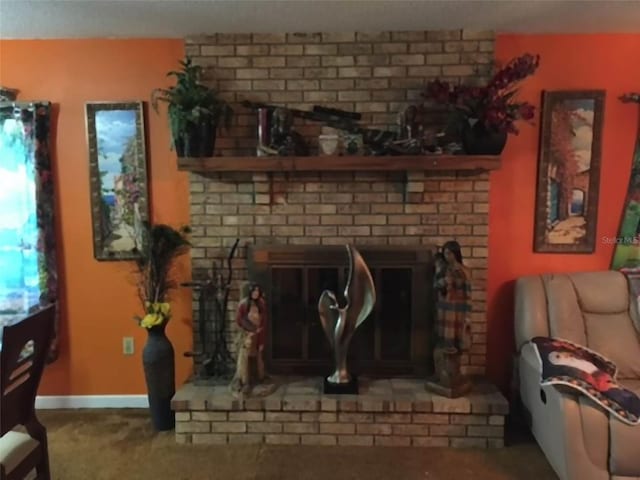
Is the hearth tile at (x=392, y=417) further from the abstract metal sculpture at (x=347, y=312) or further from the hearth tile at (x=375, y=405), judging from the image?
the abstract metal sculpture at (x=347, y=312)

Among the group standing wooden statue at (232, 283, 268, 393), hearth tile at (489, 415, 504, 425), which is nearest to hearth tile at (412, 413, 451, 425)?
hearth tile at (489, 415, 504, 425)

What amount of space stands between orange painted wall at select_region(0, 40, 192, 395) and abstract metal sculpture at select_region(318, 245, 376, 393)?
0.96 meters

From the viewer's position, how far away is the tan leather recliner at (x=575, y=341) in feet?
6.79

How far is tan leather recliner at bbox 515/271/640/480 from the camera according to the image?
2068mm

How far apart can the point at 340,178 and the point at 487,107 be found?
0.89 metres

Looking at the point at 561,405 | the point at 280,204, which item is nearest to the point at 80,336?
the point at 280,204

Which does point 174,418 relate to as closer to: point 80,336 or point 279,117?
point 80,336

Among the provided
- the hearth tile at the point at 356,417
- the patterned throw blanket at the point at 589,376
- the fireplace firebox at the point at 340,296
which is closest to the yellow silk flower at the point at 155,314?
the fireplace firebox at the point at 340,296

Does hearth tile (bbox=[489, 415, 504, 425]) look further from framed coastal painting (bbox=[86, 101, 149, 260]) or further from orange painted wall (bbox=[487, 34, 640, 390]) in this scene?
framed coastal painting (bbox=[86, 101, 149, 260])

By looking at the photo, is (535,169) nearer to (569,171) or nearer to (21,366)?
(569,171)

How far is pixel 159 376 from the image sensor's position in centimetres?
278

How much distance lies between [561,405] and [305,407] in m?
1.25

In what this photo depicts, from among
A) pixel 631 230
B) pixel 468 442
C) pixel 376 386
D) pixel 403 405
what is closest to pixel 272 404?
pixel 376 386

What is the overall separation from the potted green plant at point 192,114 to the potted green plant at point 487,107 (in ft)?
3.93
